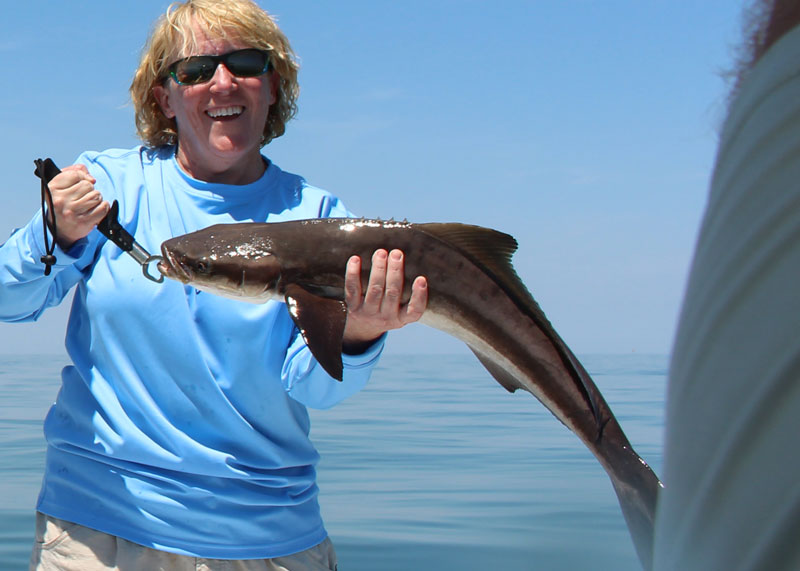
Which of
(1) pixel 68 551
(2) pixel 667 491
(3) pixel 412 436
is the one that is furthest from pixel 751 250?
(3) pixel 412 436

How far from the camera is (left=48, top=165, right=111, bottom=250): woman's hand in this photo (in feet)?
9.18

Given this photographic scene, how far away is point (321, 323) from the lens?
2.58 meters

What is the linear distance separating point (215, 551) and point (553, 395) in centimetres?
124

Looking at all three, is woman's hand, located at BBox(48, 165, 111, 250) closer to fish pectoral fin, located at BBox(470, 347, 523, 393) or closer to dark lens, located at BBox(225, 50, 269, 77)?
dark lens, located at BBox(225, 50, 269, 77)

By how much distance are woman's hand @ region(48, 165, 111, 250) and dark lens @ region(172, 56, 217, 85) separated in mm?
655

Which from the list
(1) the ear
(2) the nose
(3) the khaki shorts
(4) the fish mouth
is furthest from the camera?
(1) the ear

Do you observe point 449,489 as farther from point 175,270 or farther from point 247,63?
point 175,270

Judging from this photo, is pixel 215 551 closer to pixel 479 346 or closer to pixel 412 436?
pixel 479 346

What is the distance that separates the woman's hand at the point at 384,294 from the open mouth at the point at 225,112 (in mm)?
1001

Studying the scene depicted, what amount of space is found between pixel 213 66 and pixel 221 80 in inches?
3.3

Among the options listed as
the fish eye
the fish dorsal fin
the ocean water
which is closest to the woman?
the fish dorsal fin

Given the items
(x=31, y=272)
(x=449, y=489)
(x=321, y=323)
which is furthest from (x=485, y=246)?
(x=449, y=489)

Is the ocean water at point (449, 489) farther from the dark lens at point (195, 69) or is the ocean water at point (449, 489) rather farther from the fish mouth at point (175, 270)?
the dark lens at point (195, 69)

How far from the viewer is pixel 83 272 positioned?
3.07 meters
